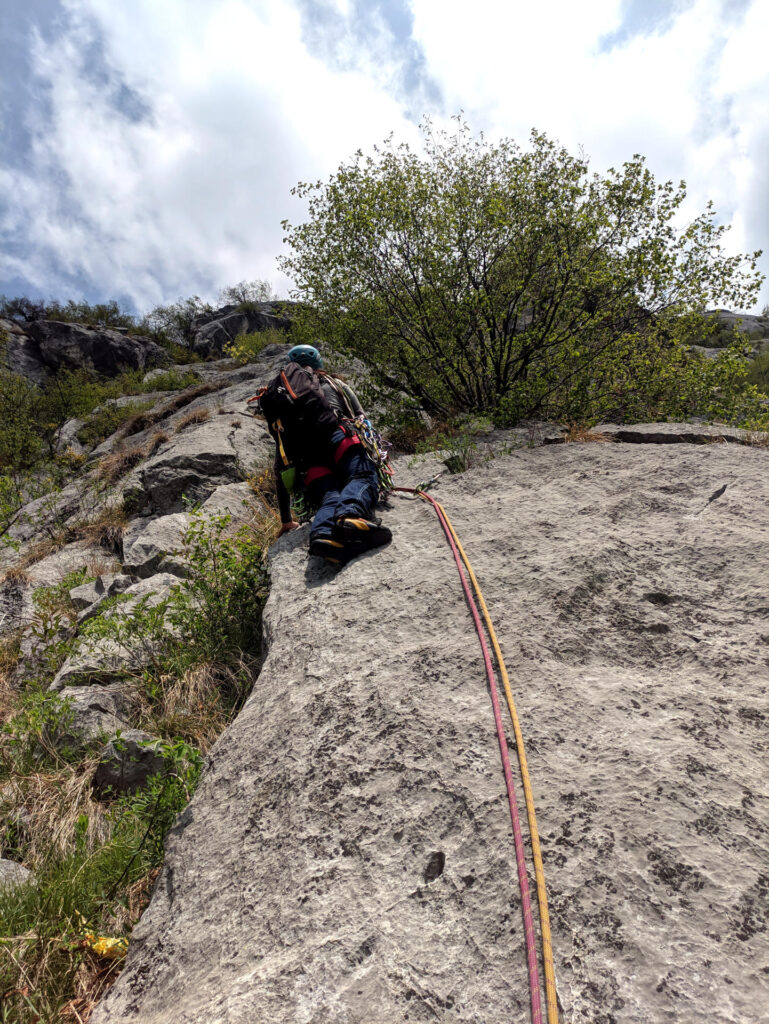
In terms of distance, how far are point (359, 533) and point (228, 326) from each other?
2187 cm

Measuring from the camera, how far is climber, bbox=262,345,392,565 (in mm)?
3701

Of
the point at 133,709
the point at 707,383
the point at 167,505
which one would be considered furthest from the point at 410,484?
the point at 167,505

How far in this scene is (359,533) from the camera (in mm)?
3643

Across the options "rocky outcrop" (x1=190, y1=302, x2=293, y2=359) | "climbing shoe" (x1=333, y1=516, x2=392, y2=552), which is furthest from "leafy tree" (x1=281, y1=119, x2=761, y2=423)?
"rocky outcrop" (x1=190, y1=302, x2=293, y2=359)

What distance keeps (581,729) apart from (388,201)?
6221 mm

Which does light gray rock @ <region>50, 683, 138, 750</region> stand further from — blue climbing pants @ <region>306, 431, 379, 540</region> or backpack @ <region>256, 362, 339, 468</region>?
backpack @ <region>256, 362, 339, 468</region>

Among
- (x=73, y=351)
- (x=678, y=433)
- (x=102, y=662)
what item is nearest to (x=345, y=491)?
(x=102, y=662)

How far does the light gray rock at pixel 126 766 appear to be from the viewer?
9.80 ft

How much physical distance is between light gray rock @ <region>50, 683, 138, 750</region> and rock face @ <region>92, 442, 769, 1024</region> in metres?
1.20

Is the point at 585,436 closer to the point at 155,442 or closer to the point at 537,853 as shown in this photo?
the point at 537,853

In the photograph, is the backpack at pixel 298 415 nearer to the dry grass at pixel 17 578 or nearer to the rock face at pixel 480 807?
the rock face at pixel 480 807

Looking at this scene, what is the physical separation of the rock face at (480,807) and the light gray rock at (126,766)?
77cm

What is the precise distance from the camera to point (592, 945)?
1405 millimetres

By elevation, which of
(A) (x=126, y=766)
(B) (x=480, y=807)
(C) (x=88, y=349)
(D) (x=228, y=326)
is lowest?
(A) (x=126, y=766)
